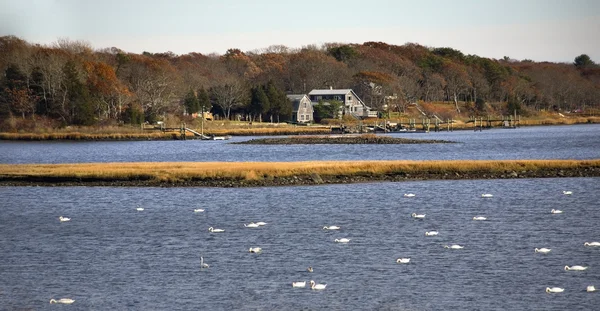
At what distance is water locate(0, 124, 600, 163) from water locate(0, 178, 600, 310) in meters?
31.1

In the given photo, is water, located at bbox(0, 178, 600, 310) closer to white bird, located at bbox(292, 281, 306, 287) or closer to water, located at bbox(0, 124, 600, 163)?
white bird, located at bbox(292, 281, 306, 287)

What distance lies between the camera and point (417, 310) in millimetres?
25250

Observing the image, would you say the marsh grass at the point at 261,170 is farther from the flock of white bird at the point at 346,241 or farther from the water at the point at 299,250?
the flock of white bird at the point at 346,241

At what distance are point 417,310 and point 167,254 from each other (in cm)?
1238

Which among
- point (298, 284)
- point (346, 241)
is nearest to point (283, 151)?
point (346, 241)

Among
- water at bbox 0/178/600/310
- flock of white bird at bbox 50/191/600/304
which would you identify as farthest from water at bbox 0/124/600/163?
flock of white bird at bbox 50/191/600/304

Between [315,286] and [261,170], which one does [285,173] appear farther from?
[315,286]

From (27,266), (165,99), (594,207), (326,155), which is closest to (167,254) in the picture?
(27,266)

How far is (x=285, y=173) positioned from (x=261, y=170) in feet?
6.57

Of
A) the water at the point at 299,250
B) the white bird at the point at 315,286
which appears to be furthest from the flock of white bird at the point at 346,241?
the water at the point at 299,250

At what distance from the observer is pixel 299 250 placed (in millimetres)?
34312

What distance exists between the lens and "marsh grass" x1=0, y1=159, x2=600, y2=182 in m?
59.2

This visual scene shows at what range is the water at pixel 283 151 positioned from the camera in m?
85.6

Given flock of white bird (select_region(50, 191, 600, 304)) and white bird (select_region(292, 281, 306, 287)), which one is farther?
white bird (select_region(292, 281, 306, 287))
